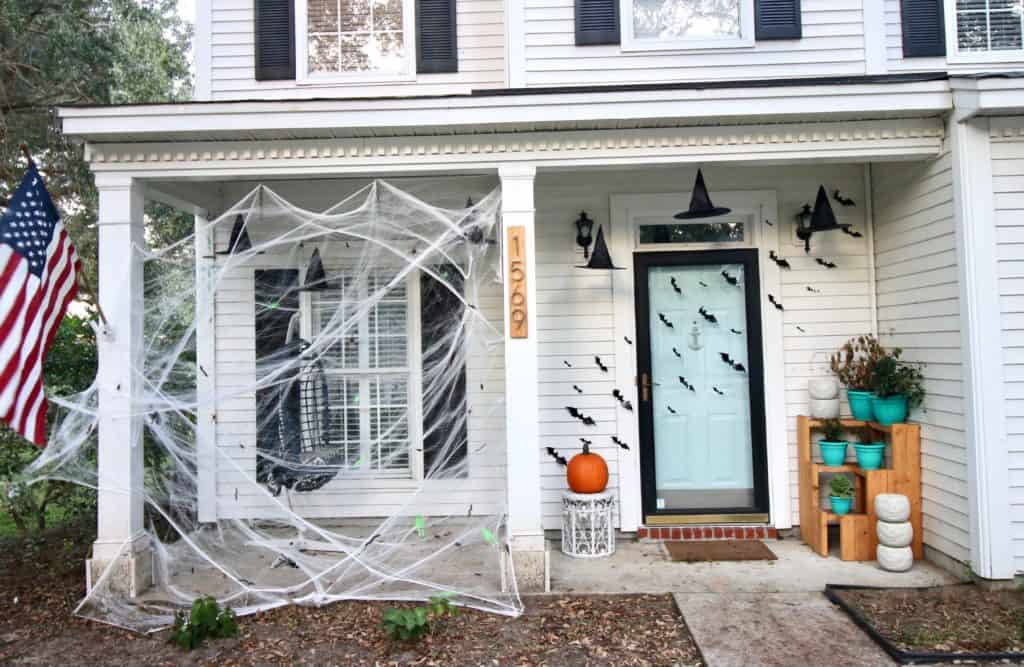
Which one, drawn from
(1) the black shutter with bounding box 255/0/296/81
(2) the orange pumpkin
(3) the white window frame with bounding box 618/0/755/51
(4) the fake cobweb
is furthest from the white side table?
(1) the black shutter with bounding box 255/0/296/81

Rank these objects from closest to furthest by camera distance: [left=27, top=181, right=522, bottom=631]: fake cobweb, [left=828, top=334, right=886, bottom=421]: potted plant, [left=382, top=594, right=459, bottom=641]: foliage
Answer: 1. [left=382, top=594, right=459, bottom=641]: foliage
2. [left=27, top=181, right=522, bottom=631]: fake cobweb
3. [left=828, top=334, right=886, bottom=421]: potted plant

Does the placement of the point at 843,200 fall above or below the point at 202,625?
above

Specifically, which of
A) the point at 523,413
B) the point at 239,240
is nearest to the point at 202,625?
the point at 523,413

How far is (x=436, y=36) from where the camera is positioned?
557cm

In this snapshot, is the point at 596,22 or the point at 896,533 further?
the point at 596,22

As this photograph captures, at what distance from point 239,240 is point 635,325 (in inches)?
119

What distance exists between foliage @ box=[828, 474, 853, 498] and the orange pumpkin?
1.63m

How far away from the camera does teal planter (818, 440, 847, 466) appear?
5.03 m

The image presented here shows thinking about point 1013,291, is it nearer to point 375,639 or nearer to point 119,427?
point 375,639

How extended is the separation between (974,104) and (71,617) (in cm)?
623

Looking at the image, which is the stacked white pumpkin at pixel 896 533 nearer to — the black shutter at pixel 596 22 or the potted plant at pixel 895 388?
the potted plant at pixel 895 388

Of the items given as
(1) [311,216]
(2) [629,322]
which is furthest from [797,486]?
(1) [311,216]

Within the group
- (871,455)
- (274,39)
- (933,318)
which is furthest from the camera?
(274,39)

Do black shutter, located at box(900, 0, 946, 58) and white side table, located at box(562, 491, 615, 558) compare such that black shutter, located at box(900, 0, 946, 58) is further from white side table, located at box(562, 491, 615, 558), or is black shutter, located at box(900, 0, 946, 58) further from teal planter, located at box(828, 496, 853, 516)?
white side table, located at box(562, 491, 615, 558)
